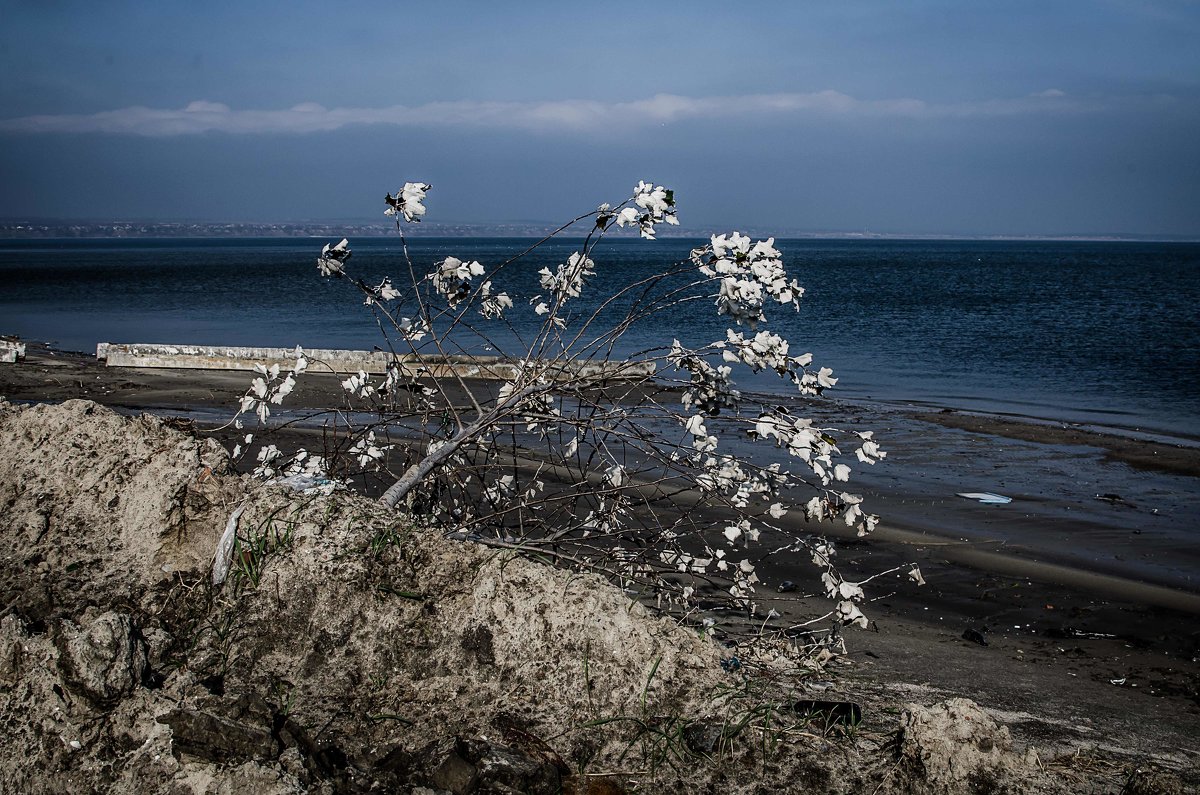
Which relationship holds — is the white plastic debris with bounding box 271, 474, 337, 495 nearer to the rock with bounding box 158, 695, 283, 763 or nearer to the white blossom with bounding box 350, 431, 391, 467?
the white blossom with bounding box 350, 431, 391, 467

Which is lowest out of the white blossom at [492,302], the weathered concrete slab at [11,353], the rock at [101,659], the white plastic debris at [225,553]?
the weathered concrete slab at [11,353]

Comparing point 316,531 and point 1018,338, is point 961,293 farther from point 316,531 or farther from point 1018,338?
point 316,531

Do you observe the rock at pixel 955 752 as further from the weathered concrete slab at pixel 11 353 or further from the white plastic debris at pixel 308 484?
the weathered concrete slab at pixel 11 353

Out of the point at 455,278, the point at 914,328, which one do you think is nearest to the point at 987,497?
the point at 455,278

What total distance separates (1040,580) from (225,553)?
5.47 meters

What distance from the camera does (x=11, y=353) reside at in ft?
55.4

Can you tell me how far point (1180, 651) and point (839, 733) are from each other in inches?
130

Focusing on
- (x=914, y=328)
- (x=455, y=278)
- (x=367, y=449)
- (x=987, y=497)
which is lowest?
(x=914, y=328)

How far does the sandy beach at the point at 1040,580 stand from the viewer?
4746 millimetres

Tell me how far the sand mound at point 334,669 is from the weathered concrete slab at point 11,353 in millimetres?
14423

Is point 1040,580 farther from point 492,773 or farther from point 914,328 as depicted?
point 914,328

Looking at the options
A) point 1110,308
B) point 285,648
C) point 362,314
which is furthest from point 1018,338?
point 285,648

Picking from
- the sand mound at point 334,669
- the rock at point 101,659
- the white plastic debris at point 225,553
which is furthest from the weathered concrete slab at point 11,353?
the rock at point 101,659

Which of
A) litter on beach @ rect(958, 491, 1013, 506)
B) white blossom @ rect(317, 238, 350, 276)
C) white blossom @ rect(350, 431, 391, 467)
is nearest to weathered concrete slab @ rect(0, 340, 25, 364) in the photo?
white blossom @ rect(350, 431, 391, 467)
